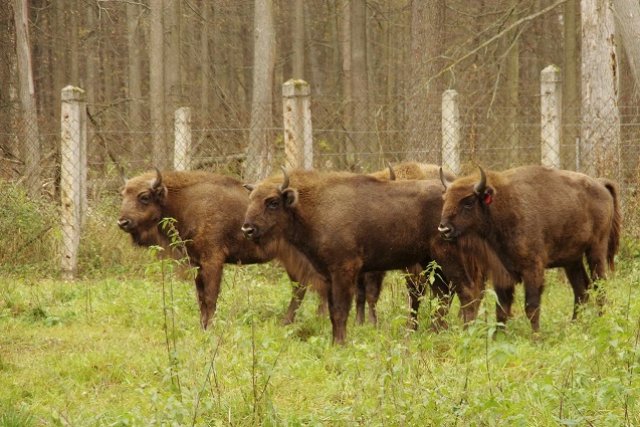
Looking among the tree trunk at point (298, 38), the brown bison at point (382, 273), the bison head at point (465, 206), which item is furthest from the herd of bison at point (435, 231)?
the tree trunk at point (298, 38)

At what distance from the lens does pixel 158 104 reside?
23750mm

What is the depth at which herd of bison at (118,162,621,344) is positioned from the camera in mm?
9344

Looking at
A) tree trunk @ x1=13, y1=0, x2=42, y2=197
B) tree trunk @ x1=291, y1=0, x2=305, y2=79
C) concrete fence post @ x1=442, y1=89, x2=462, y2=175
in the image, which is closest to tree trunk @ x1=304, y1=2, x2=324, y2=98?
tree trunk @ x1=291, y1=0, x2=305, y2=79

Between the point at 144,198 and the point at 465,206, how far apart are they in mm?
3242

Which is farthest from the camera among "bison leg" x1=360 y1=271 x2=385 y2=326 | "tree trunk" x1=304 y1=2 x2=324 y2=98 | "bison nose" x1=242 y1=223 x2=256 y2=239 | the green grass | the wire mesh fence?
"tree trunk" x1=304 y1=2 x2=324 y2=98

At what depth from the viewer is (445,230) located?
9.05 metres

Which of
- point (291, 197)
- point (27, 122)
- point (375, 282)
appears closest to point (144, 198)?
point (291, 197)

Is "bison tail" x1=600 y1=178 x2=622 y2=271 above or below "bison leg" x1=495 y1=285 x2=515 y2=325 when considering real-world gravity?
above

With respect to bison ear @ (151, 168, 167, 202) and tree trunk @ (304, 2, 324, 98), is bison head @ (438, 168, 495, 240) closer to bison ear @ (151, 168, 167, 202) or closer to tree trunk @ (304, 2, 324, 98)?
bison ear @ (151, 168, 167, 202)

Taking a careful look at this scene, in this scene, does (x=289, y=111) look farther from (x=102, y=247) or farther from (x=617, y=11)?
(x=617, y=11)

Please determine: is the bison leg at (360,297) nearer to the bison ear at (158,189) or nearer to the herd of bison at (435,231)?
the herd of bison at (435,231)

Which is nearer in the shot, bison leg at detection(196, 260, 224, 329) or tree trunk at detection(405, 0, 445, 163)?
bison leg at detection(196, 260, 224, 329)

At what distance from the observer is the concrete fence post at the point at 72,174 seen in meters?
13.4

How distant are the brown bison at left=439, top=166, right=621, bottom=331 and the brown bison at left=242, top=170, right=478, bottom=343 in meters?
0.35
